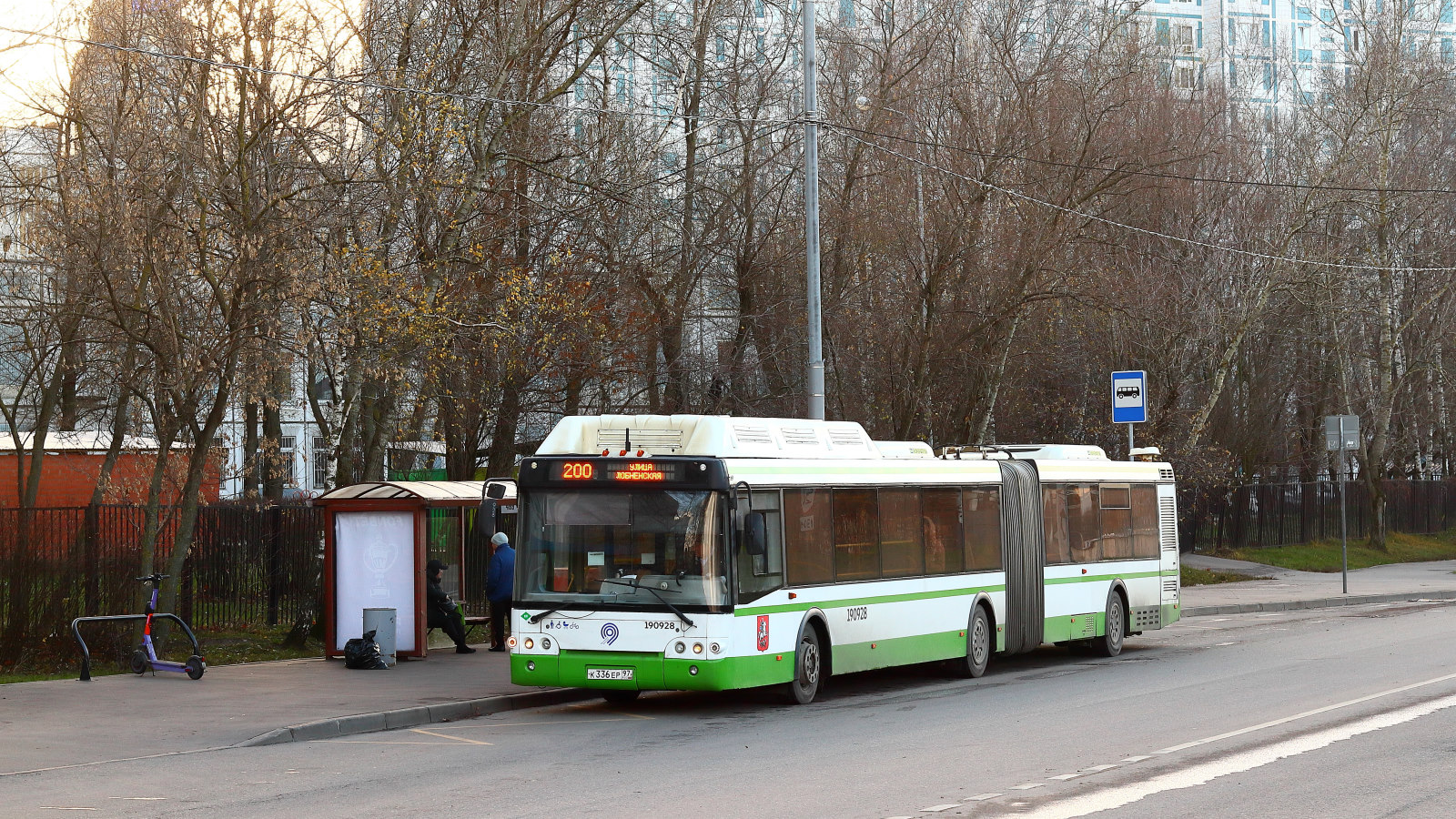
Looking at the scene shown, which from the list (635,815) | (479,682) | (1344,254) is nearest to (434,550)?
(479,682)

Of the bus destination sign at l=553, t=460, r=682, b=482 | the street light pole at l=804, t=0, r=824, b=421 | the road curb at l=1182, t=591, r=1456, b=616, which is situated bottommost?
the road curb at l=1182, t=591, r=1456, b=616

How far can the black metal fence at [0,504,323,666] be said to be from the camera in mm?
17859

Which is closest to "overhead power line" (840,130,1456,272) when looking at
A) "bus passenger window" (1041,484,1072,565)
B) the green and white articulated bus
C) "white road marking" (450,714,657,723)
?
"bus passenger window" (1041,484,1072,565)

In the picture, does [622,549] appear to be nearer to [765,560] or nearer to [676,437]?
[676,437]

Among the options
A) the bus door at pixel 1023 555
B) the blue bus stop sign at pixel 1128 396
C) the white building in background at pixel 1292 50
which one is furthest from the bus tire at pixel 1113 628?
the white building in background at pixel 1292 50

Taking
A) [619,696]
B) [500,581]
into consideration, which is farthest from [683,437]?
[500,581]

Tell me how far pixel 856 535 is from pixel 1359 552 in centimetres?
3320

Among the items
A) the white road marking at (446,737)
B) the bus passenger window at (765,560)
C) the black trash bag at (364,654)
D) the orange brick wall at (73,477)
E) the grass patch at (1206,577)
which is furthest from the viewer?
the grass patch at (1206,577)

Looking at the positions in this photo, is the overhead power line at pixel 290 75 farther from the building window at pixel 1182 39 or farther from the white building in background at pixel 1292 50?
the building window at pixel 1182 39

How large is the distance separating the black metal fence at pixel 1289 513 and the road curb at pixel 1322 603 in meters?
8.19

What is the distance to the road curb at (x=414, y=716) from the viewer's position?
42.2 feet

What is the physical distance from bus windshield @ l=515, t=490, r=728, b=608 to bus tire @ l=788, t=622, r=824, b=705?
1.44m

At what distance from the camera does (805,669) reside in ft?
51.2

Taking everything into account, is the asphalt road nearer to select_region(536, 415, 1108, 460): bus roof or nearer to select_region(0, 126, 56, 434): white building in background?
select_region(536, 415, 1108, 460): bus roof
